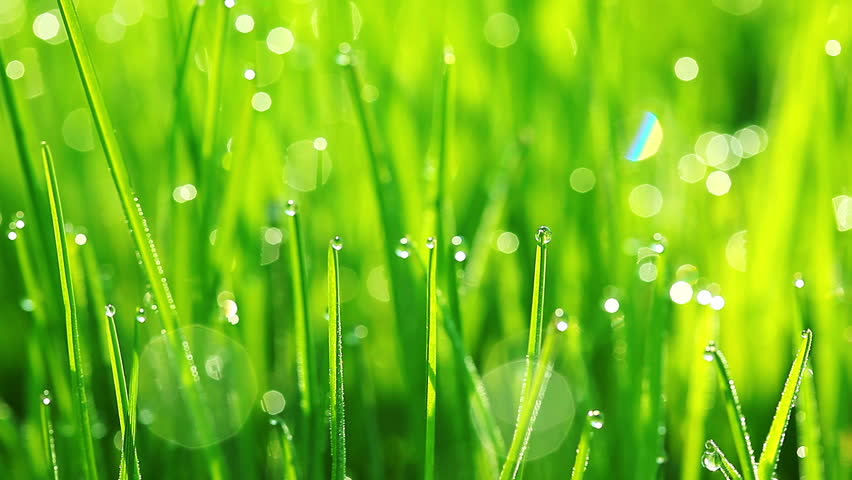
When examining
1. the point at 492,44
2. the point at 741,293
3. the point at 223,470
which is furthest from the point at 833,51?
the point at 223,470

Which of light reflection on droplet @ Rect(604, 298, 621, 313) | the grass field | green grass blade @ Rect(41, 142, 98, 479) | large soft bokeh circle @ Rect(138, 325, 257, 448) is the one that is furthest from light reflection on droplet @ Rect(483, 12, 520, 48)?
green grass blade @ Rect(41, 142, 98, 479)

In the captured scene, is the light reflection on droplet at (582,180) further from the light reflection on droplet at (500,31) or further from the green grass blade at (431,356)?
the green grass blade at (431,356)

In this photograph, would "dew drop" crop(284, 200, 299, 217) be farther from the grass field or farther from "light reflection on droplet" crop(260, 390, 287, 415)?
"light reflection on droplet" crop(260, 390, 287, 415)

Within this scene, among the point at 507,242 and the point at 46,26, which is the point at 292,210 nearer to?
the point at 507,242

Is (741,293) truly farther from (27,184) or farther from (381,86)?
(27,184)

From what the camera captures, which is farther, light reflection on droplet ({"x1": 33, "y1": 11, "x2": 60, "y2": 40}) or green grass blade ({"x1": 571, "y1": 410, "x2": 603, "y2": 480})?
light reflection on droplet ({"x1": 33, "y1": 11, "x2": 60, "y2": 40})

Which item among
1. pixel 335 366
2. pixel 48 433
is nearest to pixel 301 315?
pixel 335 366
